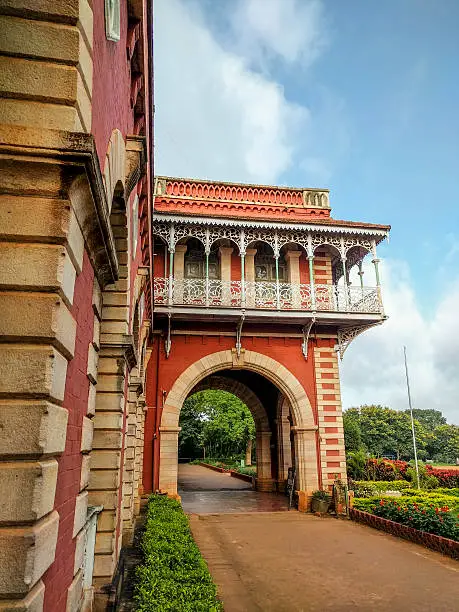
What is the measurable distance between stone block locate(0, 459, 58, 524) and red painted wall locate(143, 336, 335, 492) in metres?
12.5

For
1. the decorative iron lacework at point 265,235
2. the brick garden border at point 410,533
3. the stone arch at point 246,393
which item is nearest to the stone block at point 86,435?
the brick garden border at point 410,533

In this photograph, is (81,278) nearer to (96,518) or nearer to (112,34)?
(112,34)

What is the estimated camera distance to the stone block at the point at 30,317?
2309 millimetres

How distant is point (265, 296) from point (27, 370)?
13.2 metres

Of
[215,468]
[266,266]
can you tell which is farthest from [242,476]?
[266,266]

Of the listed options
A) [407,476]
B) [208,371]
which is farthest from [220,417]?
[208,371]

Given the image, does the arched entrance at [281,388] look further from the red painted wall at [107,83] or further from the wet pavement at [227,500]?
the red painted wall at [107,83]

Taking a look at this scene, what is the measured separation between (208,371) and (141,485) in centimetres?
399

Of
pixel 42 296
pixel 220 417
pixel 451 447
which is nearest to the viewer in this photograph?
pixel 42 296

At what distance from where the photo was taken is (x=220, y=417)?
3794 cm

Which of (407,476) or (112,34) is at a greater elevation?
(112,34)

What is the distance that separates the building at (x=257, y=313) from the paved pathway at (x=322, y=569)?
2857 millimetres

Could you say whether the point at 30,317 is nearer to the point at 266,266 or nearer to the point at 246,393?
the point at 266,266

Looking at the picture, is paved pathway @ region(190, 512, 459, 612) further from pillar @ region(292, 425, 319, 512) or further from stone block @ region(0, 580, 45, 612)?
stone block @ region(0, 580, 45, 612)
